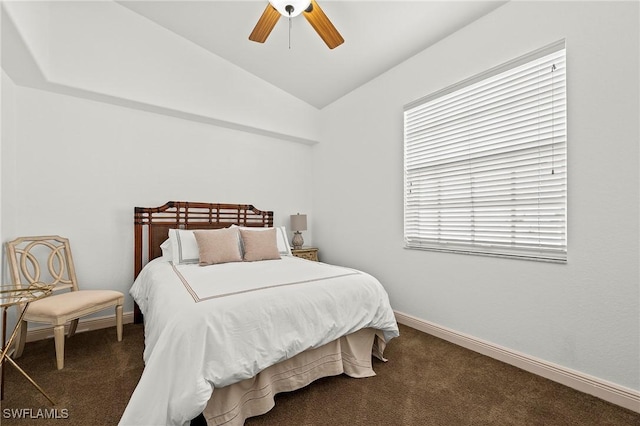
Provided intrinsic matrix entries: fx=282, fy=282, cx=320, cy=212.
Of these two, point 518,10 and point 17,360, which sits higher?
point 518,10

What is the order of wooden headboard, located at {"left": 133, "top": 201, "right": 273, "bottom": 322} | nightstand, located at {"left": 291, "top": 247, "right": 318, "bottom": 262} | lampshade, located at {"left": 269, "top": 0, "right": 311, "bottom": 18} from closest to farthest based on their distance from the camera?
lampshade, located at {"left": 269, "top": 0, "right": 311, "bottom": 18} < wooden headboard, located at {"left": 133, "top": 201, "right": 273, "bottom": 322} < nightstand, located at {"left": 291, "top": 247, "right": 318, "bottom": 262}

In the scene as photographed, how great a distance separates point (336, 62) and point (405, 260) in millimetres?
2395

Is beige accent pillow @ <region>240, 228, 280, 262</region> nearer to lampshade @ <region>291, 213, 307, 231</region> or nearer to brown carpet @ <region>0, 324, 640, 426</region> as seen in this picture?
lampshade @ <region>291, 213, 307, 231</region>

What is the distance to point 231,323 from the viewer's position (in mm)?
1512

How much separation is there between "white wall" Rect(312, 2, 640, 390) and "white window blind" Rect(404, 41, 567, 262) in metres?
0.08

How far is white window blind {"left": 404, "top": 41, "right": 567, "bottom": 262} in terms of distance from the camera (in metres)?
2.04

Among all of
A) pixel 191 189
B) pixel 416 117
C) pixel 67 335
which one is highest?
pixel 416 117

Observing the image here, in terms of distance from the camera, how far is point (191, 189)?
3.51 metres

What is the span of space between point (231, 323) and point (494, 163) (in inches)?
92.4

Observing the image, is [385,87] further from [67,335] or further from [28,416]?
[67,335]

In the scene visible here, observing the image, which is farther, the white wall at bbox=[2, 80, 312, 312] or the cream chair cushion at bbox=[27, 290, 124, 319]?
the white wall at bbox=[2, 80, 312, 312]

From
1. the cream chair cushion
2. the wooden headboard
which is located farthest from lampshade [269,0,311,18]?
the cream chair cushion

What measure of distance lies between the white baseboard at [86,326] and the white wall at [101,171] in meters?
0.15

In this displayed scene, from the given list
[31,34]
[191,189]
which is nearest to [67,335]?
[191,189]
